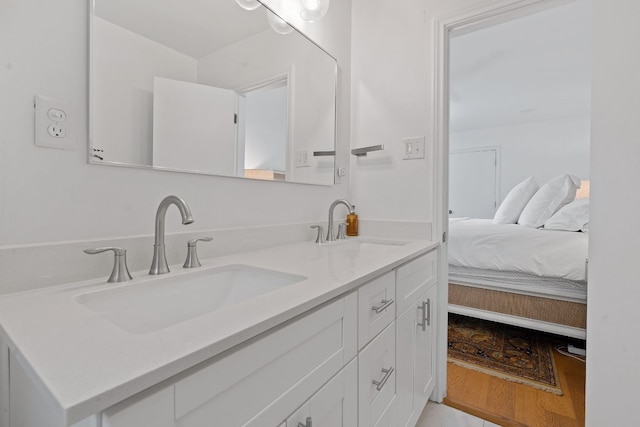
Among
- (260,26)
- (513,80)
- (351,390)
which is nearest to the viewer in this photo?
(351,390)

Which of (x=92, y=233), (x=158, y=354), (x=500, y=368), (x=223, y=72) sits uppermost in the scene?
(x=223, y=72)

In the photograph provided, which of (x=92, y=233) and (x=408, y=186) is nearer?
(x=92, y=233)

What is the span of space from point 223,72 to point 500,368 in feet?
7.16

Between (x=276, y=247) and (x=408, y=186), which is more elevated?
(x=408, y=186)

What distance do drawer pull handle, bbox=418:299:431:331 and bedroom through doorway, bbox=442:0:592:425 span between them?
570 mm

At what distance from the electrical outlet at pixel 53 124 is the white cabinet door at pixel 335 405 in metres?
0.78

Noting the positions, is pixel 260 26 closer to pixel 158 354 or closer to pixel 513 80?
pixel 158 354

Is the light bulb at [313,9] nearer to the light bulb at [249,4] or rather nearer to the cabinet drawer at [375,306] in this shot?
the light bulb at [249,4]

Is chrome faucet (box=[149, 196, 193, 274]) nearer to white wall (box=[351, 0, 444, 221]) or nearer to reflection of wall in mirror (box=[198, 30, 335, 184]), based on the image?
reflection of wall in mirror (box=[198, 30, 335, 184])

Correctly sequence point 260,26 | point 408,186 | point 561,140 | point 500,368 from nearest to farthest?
point 260,26 → point 408,186 → point 500,368 → point 561,140

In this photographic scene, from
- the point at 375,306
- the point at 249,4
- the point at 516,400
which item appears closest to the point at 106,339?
the point at 375,306

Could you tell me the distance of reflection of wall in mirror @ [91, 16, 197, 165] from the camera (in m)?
0.77

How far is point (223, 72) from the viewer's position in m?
1.11

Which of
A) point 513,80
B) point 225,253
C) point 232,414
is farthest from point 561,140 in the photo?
point 232,414
